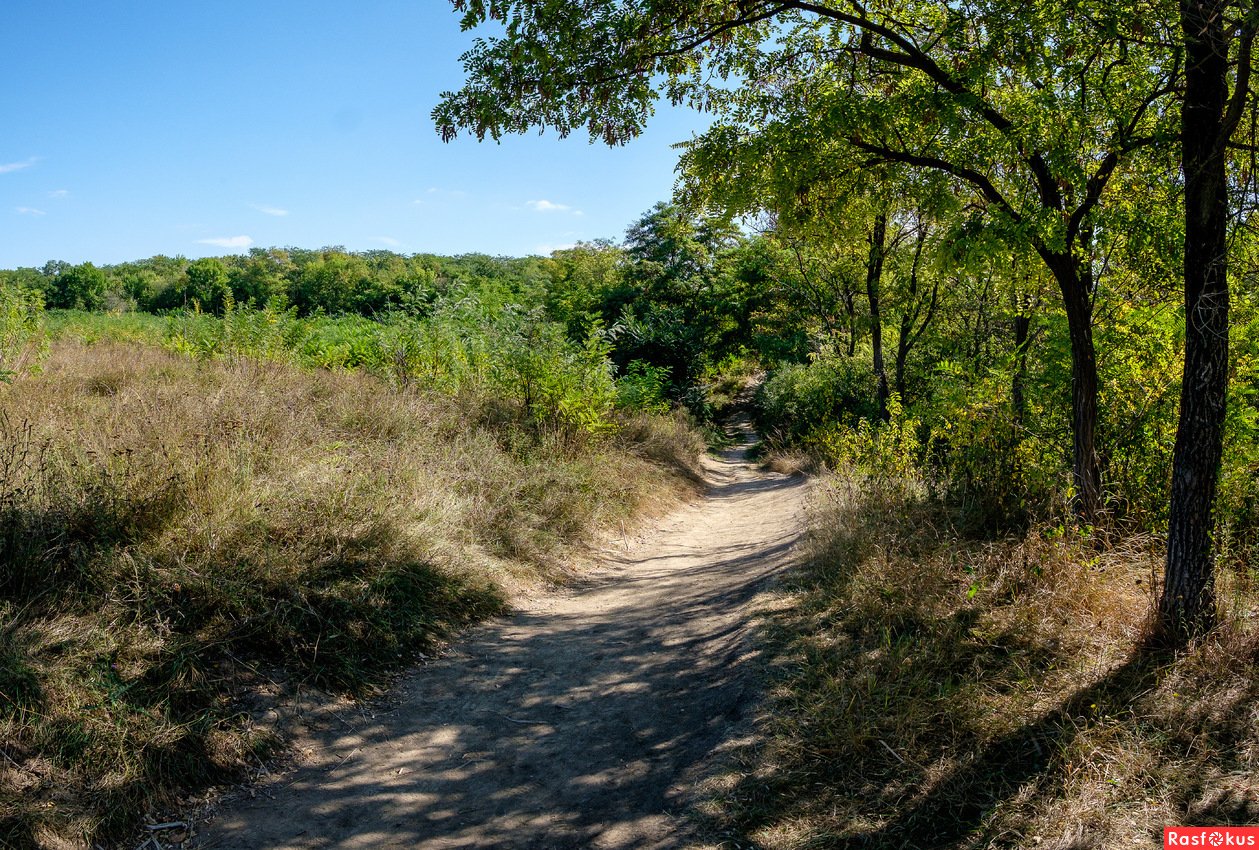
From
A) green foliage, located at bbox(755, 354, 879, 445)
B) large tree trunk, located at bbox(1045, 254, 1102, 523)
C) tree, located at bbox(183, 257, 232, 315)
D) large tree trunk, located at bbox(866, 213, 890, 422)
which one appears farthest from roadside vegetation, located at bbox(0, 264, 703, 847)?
tree, located at bbox(183, 257, 232, 315)

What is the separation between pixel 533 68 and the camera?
5777 millimetres

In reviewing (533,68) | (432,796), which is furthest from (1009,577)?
(533,68)

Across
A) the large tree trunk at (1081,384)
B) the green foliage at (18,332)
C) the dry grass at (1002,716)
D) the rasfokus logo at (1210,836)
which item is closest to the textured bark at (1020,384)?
the large tree trunk at (1081,384)

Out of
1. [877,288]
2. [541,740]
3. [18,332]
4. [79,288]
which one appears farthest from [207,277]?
[541,740]

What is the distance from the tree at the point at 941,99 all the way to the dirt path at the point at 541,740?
336 centimetres

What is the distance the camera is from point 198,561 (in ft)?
16.4

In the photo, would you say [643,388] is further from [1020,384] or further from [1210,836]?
[1210,836]

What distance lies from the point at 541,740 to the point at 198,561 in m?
2.64

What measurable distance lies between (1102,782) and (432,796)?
336 cm

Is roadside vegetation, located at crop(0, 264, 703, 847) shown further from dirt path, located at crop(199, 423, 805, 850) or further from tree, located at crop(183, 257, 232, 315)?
tree, located at crop(183, 257, 232, 315)

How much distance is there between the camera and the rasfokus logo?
284 cm

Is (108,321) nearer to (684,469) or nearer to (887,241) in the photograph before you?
(684,469)

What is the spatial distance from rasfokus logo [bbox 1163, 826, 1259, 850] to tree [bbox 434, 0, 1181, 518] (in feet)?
10.0

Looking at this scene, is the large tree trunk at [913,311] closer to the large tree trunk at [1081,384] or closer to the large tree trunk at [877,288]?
the large tree trunk at [877,288]
